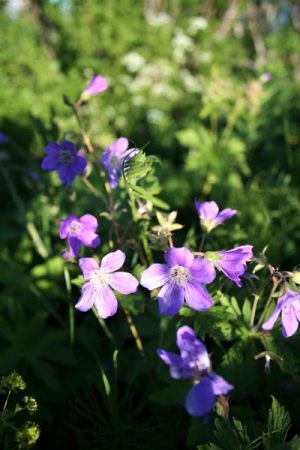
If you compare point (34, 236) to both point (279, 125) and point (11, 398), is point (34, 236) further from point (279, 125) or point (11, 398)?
point (279, 125)

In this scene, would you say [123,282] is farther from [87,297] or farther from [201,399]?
[201,399]

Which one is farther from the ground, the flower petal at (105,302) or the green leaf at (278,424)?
the flower petal at (105,302)

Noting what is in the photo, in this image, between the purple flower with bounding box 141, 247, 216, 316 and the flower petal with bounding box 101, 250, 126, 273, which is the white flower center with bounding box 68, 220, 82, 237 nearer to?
the flower petal with bounding box 101, 250, 126, 273

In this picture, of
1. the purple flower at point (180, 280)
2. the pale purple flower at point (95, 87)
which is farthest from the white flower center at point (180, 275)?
the pale purple flower at point (95, 87)

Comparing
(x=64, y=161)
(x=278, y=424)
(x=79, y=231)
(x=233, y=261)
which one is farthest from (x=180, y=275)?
(x=64, y=161)

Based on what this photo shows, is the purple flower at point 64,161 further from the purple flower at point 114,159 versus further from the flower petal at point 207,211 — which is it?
the flower petal at point 207,211

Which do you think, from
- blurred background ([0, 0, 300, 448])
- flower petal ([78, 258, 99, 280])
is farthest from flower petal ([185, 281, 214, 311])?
blurred background ([0, 0, 300, 448])

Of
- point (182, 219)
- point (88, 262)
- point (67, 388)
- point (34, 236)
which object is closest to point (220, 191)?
point (182, 219)
